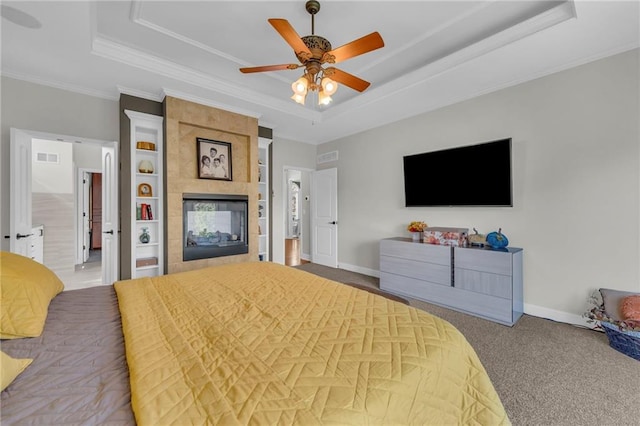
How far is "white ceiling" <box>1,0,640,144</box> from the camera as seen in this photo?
7.23 feet

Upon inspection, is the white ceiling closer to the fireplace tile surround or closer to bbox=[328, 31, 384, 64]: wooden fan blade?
the fireplace tile surround

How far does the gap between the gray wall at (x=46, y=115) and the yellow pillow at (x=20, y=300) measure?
235 cm

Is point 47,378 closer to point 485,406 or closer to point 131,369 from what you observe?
point 131,369

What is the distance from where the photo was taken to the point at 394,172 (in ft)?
14.5

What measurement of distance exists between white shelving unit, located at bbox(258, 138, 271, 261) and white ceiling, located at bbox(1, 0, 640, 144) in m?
1.17

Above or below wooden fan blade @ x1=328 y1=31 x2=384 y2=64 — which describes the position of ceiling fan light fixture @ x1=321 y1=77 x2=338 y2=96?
below

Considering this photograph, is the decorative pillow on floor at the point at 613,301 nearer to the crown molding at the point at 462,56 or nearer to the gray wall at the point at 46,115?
the crown molding at the point at 462,56

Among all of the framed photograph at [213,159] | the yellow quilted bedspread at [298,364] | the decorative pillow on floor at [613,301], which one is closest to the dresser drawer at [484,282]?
the decorative pillow on floor at [613,301]

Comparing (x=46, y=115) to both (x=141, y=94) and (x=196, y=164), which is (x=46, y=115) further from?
(x=196, y=164)

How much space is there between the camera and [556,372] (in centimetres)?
197

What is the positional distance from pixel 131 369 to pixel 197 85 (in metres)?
3.29

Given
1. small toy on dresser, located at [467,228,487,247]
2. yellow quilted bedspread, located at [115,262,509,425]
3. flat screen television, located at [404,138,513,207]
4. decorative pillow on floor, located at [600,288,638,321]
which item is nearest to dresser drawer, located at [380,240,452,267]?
small toy on dresser, located at [467,228,487,247]

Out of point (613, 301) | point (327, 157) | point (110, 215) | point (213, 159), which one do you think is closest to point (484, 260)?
point (613, 301)

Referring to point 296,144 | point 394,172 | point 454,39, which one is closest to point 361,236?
point 394,172
